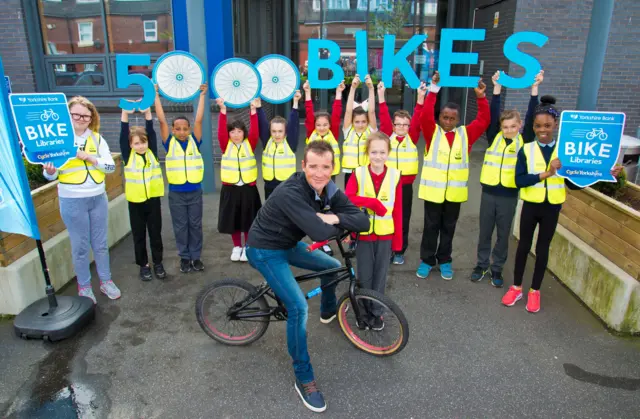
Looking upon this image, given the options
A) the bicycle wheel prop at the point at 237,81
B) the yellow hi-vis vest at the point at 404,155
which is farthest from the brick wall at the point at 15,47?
the yellow hi-vis vest at the point at 404,155

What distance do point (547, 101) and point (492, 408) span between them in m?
2.65

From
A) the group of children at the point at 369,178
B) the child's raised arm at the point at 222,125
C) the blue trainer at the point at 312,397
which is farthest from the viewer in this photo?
the child's raised arm at the point at 222,125

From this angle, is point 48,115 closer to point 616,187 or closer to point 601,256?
point 601,256

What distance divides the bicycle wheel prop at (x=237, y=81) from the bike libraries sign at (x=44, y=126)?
168 centimetres

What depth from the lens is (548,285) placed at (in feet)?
16.7

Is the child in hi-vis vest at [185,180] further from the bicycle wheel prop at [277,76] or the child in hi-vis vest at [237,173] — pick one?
the bicycle wheel prop at [277,76]

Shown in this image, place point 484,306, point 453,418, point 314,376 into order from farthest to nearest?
1. point 484,306
2. point 314,376
3. point 453,418

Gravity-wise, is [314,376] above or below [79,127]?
below

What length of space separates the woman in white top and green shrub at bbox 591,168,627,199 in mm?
4932

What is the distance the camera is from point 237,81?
5.21m

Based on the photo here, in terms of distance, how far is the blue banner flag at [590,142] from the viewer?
12.9 feet

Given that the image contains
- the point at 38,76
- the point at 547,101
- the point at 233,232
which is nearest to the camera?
the point at 547,101

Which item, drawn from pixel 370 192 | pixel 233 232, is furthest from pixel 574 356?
pixel 233 232

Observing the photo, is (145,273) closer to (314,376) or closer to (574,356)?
(314,376)
